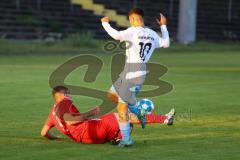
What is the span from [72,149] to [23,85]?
9.82m

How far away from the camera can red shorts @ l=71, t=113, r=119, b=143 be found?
35.8 ft

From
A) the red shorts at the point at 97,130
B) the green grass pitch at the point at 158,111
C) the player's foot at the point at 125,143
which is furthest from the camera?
the red shorts at the point at 97,130

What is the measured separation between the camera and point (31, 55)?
33.2 m

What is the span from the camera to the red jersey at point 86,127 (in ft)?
35.8

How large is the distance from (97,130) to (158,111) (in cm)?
452

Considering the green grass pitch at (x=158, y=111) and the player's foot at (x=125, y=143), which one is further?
the player's foot at (x=125, y=143)

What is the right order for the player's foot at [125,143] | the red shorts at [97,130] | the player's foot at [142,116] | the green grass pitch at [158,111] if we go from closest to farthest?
the green grass pitch at [158,111], the player's foot at [125,143], the red shorts at [97,130], the player's foot at [142,116]

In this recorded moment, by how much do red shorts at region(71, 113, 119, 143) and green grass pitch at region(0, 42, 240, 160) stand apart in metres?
0.16

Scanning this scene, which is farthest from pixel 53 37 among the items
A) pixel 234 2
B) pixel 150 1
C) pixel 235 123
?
pixel 235 123

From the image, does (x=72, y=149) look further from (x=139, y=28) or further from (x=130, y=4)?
(x=130, y=4)
